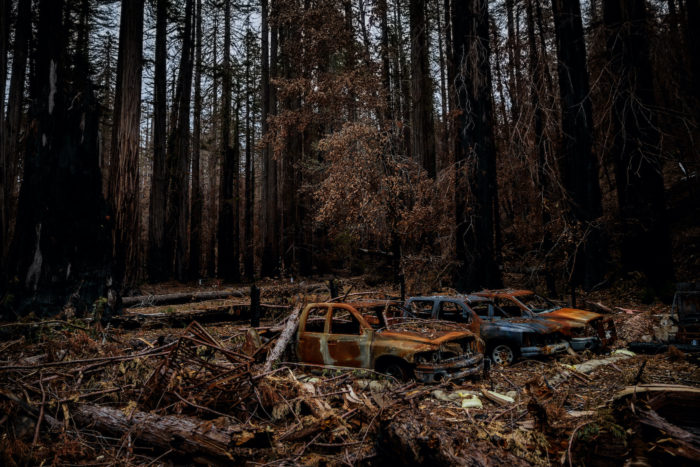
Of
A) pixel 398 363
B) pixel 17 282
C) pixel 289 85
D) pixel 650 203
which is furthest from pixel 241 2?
pixel 398 363

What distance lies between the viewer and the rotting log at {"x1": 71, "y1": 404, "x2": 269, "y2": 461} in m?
3.61

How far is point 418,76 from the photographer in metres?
16.4

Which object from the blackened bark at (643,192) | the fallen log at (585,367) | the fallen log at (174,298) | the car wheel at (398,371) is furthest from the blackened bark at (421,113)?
the car wheel at (398,371)

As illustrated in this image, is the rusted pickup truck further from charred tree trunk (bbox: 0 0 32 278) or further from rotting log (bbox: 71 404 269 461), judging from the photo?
charred tree trunk (bbox: 0 0 32 278)

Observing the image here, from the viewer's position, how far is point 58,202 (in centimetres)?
848

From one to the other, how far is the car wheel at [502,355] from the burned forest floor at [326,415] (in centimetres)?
53

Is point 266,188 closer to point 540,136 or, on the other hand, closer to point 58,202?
point 58,202

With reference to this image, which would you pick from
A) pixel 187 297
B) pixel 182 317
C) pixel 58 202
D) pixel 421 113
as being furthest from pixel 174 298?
pixel 421 113

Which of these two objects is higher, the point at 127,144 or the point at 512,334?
the point at 127,144

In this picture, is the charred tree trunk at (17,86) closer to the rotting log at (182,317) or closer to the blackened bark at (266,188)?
the rotting log at (182,317)

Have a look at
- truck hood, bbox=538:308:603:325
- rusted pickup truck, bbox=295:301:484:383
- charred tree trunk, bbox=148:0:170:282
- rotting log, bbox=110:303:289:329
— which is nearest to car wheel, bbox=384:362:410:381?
rusted pickup truck, bbox=295:301:484:383

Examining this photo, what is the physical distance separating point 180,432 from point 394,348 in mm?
3017

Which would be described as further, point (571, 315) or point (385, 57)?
point (385, 57)

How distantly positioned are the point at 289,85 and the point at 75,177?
322 inches
